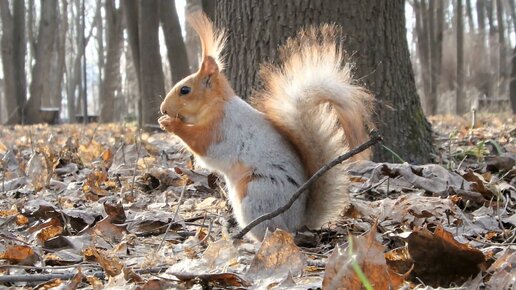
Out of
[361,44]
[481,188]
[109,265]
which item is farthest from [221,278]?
[361,44]

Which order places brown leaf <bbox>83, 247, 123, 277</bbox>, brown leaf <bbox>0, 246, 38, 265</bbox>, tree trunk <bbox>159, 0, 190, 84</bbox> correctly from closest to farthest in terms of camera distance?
brown leaf <bbox>83, 247, 123, 277</bbox> < brown leaf <bbox>0, 246, 38, 265</bbox> < tree trunk <bbox>159, 0, 190, 84</bbox>

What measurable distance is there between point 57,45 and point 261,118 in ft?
84.5

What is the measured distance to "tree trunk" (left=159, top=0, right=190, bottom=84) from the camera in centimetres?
896

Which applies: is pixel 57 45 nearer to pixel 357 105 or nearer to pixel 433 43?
pixel 433 43

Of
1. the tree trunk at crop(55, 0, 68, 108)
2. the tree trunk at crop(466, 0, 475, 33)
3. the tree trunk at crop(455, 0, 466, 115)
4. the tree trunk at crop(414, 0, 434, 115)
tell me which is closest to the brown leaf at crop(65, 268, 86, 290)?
the tree trunk at crop(455, 0, 466, 115)

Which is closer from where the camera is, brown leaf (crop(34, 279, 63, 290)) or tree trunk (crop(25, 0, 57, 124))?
brown leaf (crop(34, 279, 63, 290))

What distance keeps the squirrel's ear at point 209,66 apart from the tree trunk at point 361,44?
1149 millimetres

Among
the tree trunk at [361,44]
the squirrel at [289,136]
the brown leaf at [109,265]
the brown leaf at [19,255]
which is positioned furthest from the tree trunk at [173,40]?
the brown leaf at [109,265]

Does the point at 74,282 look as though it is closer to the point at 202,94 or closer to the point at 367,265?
the point at 367,265

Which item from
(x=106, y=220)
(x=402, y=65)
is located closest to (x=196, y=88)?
(x=106, y=220)

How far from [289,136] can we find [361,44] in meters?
1.49

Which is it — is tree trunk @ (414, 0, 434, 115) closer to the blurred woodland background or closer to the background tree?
the blurred woodland background

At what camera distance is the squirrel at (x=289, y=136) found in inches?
80.1

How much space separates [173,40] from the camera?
907cm
